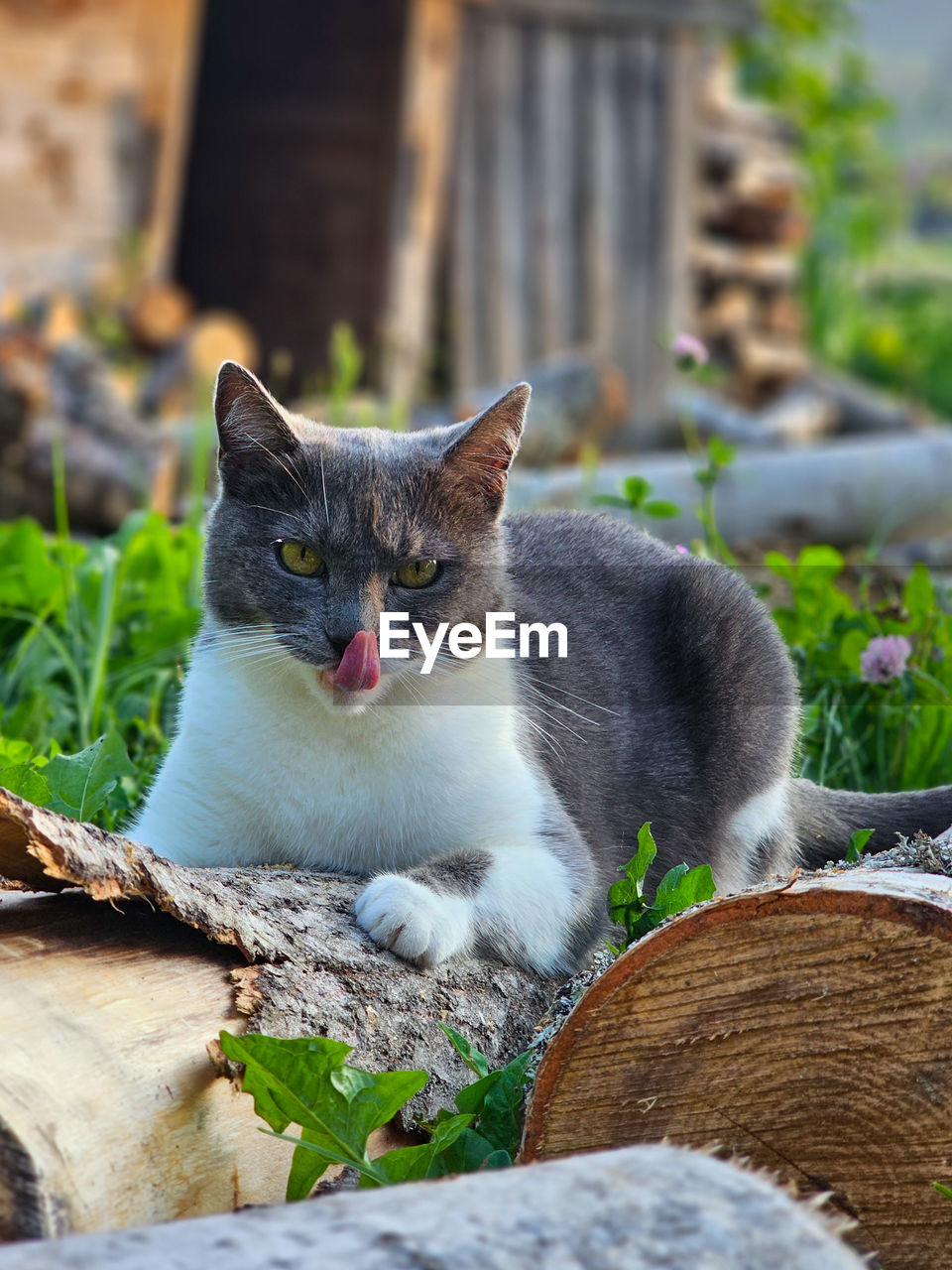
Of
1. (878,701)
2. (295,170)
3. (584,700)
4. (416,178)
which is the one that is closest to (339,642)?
(584,700)

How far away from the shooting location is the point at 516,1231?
1128 millimetres

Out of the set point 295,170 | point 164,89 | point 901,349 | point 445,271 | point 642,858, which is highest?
point 164,89

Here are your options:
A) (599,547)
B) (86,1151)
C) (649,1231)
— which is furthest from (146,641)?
(649,1231)

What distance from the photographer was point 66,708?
2.98m

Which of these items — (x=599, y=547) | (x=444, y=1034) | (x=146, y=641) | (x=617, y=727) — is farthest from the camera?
(x=146, y=641)

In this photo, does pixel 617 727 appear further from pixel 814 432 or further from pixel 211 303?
pixel 211 303

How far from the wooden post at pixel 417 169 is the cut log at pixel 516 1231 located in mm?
6492

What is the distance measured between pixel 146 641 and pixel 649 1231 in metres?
2.29

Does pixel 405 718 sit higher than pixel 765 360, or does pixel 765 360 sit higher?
pixel 765 360

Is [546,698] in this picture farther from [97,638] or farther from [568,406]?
[568,406]

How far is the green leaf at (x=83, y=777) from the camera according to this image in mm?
2018

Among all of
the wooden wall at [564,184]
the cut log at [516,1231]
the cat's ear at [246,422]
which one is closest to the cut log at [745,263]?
the wooden wall at [564,184]

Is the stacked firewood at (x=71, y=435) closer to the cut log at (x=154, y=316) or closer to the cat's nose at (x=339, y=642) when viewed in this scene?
the cut log at (x=154, y=316)

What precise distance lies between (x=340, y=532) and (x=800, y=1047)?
3.41 feet
